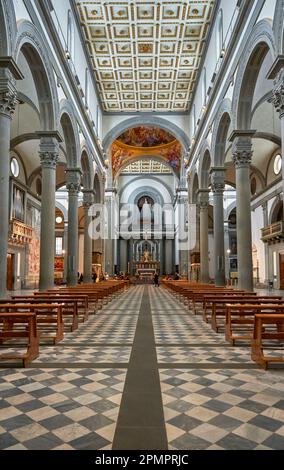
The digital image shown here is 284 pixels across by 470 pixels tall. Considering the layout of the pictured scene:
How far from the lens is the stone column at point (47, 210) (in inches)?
549

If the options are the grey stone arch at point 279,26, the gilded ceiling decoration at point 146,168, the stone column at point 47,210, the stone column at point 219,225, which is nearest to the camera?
the grey stone arch at point 279,26

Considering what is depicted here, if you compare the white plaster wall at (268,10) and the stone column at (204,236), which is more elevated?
the white plaster wall at (268,10)

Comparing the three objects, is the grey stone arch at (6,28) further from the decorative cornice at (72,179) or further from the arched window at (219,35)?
the arched window at (219,35)

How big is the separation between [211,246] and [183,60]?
21551 mm

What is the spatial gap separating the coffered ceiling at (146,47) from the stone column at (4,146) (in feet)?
36.3

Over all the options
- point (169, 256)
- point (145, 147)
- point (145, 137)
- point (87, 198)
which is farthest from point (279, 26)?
point (169, 256)

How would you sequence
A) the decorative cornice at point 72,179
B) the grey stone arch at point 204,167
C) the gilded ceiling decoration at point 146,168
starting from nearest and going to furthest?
the decorative cornice at point 72,179
the grey stone arch at point 204,167
the gilded ceiling decoration at point 146,168

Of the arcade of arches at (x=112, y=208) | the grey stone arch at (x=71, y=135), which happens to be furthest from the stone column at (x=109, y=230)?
the grey stone arch at (x=71, y=135)

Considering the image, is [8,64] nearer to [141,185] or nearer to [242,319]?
[242,319]

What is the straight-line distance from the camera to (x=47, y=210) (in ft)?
46.4

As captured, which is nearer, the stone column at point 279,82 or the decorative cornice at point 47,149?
the stone column at point 279,82

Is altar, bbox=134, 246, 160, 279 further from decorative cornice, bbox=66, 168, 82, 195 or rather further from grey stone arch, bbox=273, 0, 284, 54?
grey stone arch, bbox=273, 0, 284, 54

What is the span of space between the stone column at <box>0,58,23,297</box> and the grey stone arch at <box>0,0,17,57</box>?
43 centimetres
